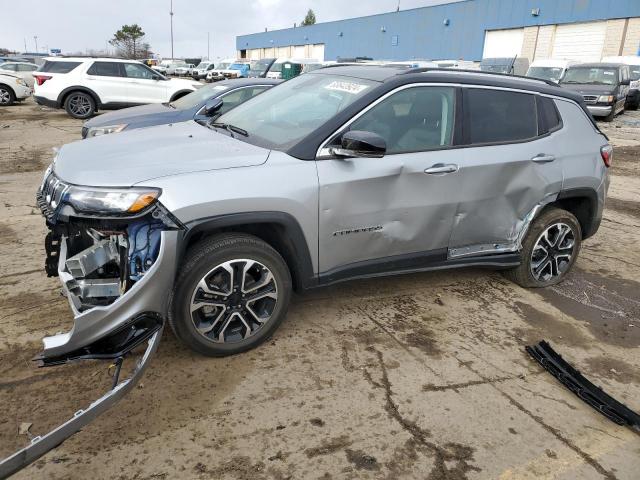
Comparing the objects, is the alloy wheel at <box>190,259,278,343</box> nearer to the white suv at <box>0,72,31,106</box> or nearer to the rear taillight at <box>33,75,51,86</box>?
the rear taillight at <box>33,75,51,86</box>

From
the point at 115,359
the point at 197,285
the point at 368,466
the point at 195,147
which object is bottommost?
the point at 368,466

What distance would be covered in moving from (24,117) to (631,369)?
17019 millimetres

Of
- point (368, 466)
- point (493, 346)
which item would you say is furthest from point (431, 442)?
point (493, 346)

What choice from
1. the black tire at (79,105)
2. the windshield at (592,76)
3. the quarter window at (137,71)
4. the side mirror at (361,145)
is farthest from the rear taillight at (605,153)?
the windshield at (592,76)

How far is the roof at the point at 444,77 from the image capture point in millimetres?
3607

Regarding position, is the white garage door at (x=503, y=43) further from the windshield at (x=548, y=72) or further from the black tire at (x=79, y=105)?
the black tire at (x=79, y=105)

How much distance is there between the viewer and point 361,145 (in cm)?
311

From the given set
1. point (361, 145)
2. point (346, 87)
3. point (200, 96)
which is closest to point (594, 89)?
point (200, 96)

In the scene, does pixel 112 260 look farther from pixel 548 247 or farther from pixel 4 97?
pixel 4 97

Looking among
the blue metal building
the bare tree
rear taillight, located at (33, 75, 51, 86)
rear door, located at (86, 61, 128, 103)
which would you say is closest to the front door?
rear door, located at (86, 61, 128, 103)

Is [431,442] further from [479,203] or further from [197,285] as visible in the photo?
[479,203]

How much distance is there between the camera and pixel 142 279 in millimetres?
2658

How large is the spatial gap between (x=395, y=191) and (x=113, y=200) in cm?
177

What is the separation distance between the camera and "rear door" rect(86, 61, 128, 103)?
14.2 metres
